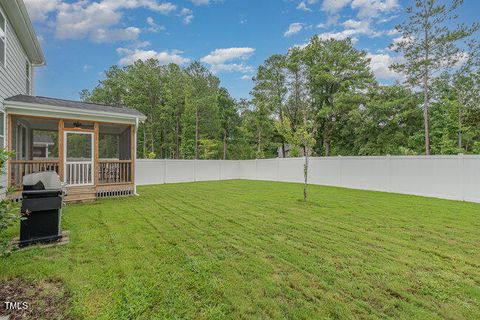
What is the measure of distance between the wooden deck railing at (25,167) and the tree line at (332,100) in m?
7.28

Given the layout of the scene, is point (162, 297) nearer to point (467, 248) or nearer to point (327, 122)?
point (467, 248)

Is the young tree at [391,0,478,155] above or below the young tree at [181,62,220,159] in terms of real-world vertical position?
above

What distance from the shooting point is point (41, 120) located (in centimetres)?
843

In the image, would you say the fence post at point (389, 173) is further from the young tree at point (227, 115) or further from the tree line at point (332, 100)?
the young tree at point (227, 115)

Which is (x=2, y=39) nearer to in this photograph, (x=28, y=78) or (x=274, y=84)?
(x=28, y=78)

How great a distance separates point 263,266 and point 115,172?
7.82 meters

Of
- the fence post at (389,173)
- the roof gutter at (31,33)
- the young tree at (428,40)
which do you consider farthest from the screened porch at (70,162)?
the young tree at (428,40)

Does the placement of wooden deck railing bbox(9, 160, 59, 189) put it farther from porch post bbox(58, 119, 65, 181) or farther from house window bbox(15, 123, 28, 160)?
house window bbox(15, 123, 28, 160)

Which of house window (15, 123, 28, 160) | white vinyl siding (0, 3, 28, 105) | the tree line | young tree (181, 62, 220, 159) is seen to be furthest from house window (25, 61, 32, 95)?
young tree (181, 62, 220, 159)

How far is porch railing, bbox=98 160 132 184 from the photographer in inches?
348

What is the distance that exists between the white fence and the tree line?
196 cm

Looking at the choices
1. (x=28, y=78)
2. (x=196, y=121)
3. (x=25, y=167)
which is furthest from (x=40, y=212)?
(x=196, y=121)

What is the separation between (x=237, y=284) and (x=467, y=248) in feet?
12.7

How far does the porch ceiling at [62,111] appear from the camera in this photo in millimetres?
6738
